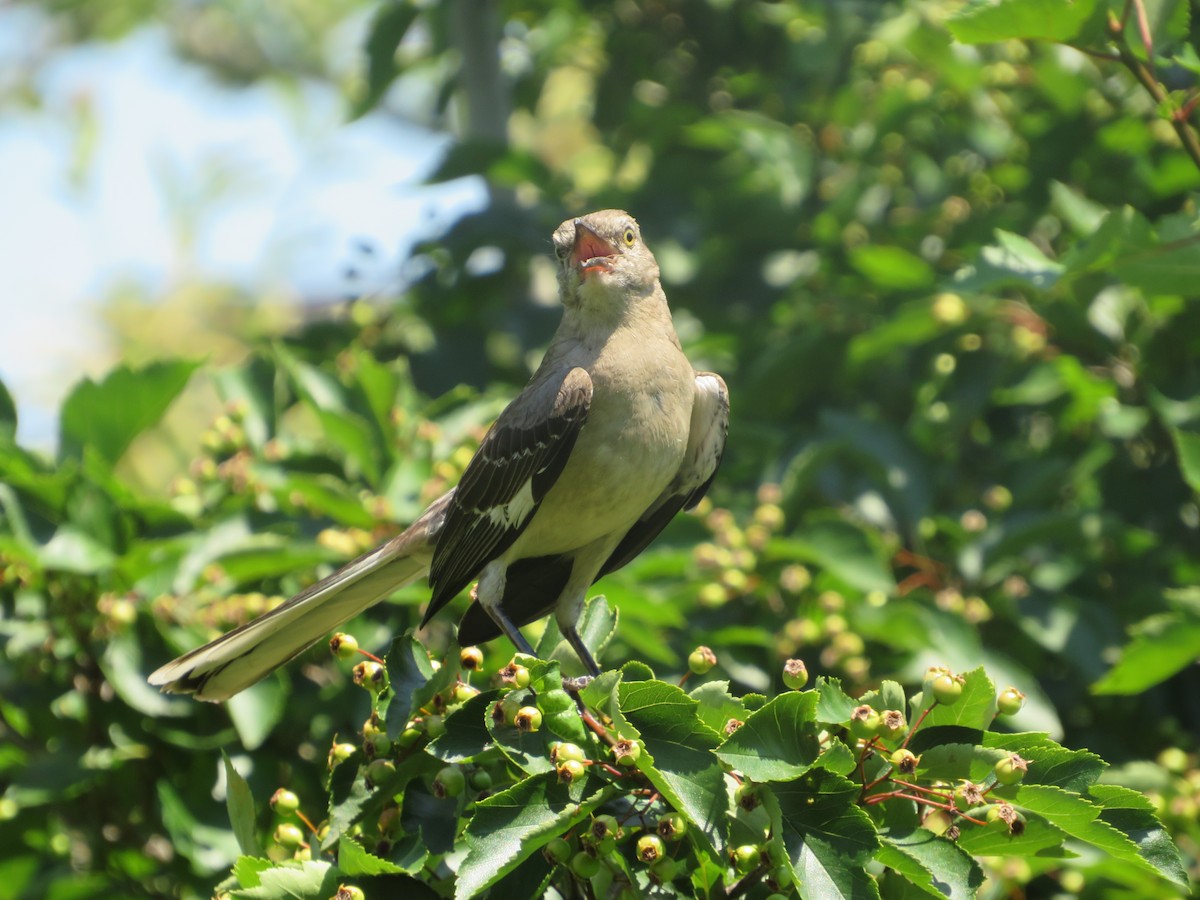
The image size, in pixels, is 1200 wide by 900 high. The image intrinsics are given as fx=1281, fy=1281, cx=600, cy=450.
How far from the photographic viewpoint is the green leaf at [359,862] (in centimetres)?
240

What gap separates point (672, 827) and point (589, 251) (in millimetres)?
2121

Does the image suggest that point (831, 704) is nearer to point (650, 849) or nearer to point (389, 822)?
point (650, 849)

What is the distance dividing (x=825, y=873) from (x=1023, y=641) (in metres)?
2.73

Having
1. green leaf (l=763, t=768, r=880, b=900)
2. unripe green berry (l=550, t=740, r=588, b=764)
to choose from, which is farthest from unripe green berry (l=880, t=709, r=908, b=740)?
unripe green berry (l=550, t=740, r=588, b=764)

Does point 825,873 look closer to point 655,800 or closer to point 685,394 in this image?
point 655,800

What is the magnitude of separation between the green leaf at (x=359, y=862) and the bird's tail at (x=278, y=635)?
3.72 feet

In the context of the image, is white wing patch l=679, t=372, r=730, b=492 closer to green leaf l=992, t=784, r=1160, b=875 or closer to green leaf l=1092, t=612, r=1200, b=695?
green leaf l=1092, t=612, r=1200, b=695

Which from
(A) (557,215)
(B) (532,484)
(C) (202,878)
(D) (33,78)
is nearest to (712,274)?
(A) (557,215)

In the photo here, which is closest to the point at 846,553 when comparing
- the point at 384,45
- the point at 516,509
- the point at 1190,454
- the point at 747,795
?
the point at 1190,454

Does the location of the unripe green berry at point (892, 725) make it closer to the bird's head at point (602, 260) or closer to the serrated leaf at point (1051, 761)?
the serrated leaf at point (1051, 761)

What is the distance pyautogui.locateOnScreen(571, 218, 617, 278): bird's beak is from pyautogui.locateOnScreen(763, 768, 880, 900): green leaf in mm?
1986

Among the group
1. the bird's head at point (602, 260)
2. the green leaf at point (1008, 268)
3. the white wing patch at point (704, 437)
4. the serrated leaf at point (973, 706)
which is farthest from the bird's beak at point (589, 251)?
the serrated leaf at point (973, 706)

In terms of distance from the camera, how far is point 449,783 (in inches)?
101

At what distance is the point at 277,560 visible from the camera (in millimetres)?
4047
